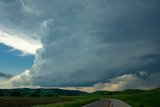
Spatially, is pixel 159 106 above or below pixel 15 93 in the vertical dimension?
below

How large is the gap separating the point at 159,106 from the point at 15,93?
105 metres

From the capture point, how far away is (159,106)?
82.1m

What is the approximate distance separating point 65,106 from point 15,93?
4507 inches

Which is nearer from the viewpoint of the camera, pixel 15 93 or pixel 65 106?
pixel 65 106

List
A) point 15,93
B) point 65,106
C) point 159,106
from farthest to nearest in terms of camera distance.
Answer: point 15,93 < point 159,106 < point 65,106

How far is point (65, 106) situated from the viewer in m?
62.6

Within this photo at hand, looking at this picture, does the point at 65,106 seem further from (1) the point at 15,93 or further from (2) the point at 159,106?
(1) the point at 15,93

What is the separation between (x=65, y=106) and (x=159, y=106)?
30.3 m

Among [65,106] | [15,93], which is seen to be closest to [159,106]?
[65,106]

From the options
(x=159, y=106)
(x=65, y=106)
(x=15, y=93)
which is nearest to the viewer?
(x=65, y=106)

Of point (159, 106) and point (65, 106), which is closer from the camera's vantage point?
point (65, 106)

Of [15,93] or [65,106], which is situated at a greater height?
→ [15,93]
